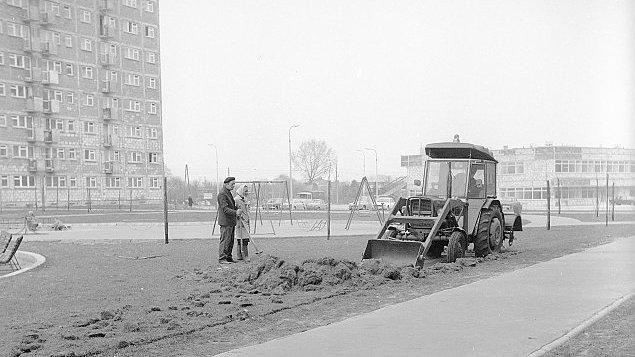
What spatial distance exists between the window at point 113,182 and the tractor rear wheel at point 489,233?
58.8m

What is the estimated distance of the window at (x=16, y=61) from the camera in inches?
2405

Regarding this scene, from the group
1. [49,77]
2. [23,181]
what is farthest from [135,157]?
[23,181]

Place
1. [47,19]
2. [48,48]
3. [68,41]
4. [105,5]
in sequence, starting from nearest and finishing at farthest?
[47,19] → [48,48] → [68,41] → [105,5]

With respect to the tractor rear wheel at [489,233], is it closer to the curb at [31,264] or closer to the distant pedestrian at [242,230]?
the distant pedestrian at [242,230]

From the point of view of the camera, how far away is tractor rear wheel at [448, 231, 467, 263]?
48.4 ft

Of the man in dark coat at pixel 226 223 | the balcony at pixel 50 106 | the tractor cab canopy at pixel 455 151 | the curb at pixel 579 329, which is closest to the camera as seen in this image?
the curb at pixel 579 329

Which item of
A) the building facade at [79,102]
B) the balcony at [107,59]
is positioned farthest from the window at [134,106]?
the balcony at [107,59]

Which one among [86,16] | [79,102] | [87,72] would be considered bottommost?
[79,102]

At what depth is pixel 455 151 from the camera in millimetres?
17016

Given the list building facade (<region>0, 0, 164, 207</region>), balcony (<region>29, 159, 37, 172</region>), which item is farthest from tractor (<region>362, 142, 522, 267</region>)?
balcony (<region>29, 159, 37, 172</region>)

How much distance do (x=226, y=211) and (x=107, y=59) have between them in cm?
5967

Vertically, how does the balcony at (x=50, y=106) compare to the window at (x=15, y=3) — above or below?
below

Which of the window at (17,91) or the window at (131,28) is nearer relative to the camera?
the window at (17,91)

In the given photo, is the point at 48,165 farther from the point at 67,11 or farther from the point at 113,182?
the point at 67,11
